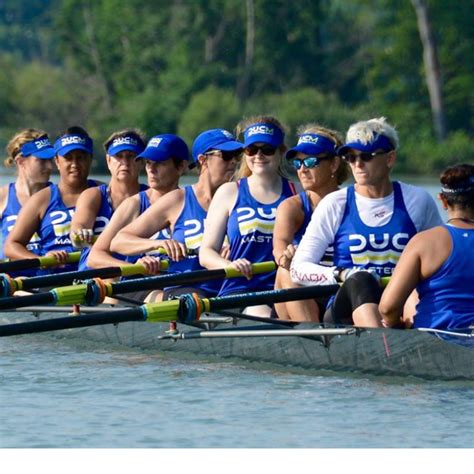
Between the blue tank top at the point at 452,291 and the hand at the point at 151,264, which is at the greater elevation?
the hand at the point at 151,264

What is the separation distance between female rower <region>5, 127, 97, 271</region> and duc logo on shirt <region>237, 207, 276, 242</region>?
1967mm

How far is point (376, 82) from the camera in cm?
4147

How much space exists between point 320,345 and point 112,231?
2238 millimetres

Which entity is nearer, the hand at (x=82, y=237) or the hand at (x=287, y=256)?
the hand at (x=287, y=256)

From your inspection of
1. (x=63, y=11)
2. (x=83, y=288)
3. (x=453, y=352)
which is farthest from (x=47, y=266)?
(x=63, y=11)

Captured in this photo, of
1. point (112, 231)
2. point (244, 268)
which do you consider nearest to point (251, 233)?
point (244, 268)

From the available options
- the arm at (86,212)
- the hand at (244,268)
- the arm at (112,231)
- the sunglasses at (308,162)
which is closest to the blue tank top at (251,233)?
the hand at (244,268)

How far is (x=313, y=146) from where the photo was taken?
8414 millimetres

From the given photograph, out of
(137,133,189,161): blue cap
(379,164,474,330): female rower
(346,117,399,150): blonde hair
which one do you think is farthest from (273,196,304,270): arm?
(379,164,474,330): female rower

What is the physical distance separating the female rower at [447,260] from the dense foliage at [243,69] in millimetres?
28422

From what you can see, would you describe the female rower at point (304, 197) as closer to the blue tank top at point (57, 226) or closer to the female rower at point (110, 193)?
the female rower at point (110, 193)

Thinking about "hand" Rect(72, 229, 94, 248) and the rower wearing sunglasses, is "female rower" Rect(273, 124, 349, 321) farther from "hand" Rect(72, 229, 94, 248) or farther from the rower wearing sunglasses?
"hand" Rect(72, 229, 94, 248)

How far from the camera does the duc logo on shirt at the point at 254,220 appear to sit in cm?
880

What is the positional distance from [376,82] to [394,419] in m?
35.0
